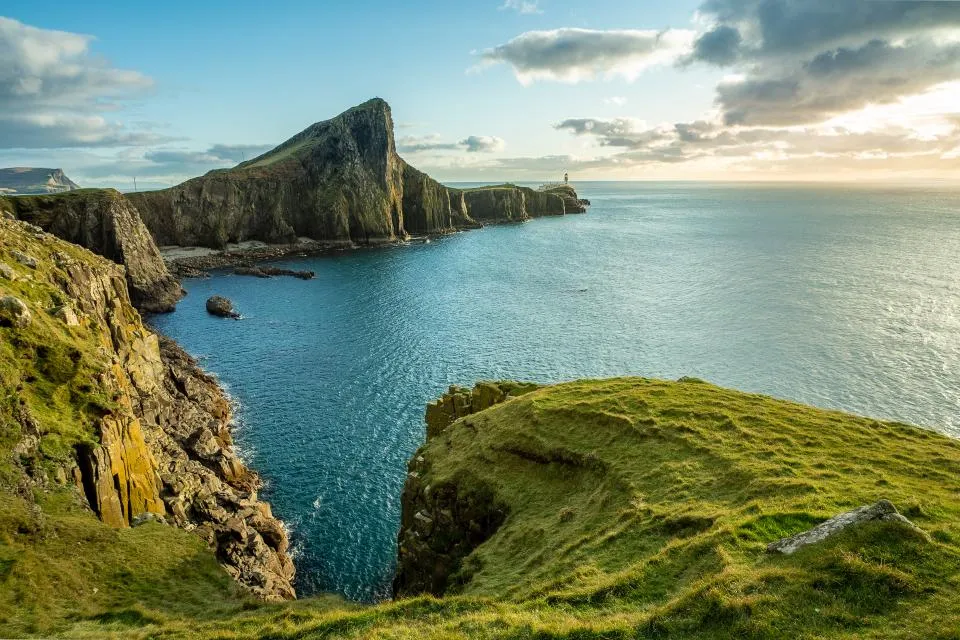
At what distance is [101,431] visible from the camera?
3067cm

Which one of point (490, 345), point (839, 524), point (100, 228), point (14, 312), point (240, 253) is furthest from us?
point (240, 253)

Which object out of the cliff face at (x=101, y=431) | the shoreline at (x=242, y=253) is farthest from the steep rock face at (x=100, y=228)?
the cliff face at (x=101, y=431)

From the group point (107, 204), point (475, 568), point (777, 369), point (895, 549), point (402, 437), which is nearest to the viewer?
point (895, 549)

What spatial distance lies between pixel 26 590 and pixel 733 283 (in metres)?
129

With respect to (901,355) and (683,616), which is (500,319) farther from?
(683,616)

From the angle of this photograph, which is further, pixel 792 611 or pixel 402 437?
pixel 402 437

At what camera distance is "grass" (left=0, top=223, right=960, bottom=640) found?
15.3 metres

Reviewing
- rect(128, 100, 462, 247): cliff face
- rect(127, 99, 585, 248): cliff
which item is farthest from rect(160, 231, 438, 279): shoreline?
rect(128, 100, 462, 247): cliff face

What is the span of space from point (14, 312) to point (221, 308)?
75922 millimetres

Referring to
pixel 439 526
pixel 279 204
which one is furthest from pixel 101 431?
pixel 279 204

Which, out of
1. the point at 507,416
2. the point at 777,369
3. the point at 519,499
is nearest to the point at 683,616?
the point at 519,499

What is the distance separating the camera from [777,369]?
71562mm

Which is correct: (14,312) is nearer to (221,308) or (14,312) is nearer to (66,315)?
(66,315)

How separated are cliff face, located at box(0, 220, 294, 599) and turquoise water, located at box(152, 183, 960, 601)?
16.3 ft
